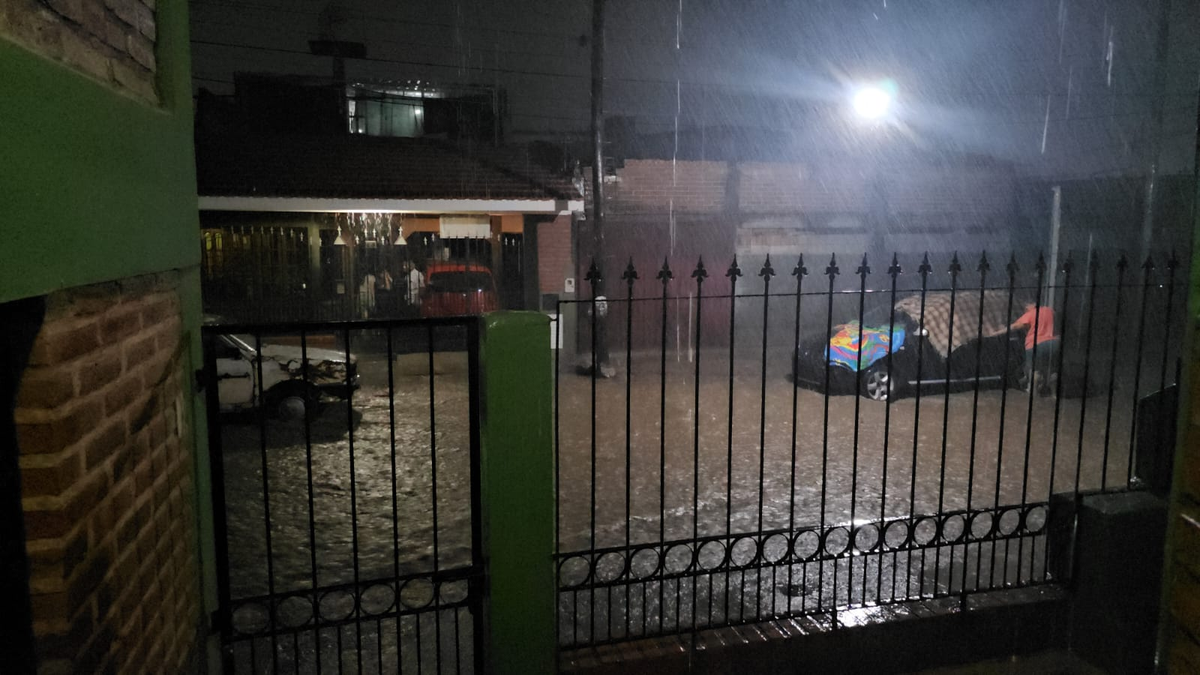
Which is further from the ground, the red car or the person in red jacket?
the red car

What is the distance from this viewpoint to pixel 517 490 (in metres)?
3.38

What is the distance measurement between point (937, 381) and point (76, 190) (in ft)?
35.6

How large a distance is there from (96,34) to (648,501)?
5591 mm

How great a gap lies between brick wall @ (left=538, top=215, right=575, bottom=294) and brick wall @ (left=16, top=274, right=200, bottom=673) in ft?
43.8

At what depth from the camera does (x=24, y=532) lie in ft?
6.03

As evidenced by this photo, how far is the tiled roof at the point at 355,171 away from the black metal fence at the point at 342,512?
10.9ft

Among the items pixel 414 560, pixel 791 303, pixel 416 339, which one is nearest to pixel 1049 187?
pixel 791 303

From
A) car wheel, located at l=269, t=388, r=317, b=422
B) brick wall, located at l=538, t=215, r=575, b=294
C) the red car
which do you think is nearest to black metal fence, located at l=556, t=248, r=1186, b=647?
brick wall, located at l=538, t=215, r=575, b=294

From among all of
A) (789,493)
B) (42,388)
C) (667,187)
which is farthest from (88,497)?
(667,187)

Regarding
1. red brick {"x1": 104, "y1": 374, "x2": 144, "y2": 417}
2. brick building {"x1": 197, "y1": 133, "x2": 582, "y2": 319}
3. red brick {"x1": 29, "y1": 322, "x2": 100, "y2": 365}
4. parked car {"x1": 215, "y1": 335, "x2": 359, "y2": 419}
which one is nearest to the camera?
red brick {"x1": 29, "y1": 322, "x2": 100, "y2": 365}

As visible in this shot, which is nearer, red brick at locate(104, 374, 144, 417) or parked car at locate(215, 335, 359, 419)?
red brick at locate(104, 374, 144, 417)

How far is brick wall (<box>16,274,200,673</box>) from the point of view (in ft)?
6.07

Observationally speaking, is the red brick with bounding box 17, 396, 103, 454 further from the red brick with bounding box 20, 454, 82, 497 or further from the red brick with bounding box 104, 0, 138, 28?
the red brick with bounding box 104, 0, 138, 28

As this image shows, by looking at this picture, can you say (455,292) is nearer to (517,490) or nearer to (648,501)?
(648,501)
